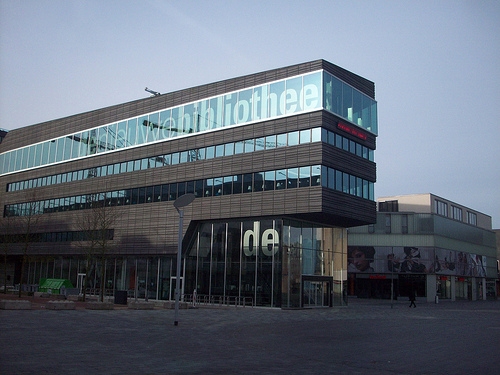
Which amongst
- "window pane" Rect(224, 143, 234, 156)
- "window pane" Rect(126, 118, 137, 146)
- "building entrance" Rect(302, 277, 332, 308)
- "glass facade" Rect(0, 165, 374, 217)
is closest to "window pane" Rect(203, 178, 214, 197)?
"glass facade" Rect(0, 165, 374, 217)

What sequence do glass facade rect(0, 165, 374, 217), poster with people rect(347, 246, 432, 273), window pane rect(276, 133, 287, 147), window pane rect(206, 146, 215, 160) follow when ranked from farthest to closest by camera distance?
poster with people rect(347, 246, 432, 273) → window pane rect(206, 146, 215, 160) → window pane rect(276, 133, 287, 147) → glass facade rect(0, 165, 374, 217)

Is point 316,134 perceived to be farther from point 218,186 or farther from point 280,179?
point 218,186

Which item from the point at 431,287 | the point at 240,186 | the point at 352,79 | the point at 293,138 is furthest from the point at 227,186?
the point at 431,287

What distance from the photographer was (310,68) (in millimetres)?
41469

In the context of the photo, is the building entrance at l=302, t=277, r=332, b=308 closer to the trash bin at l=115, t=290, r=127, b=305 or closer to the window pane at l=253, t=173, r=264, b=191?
the window pane at l=253, t=173, r=264, b=191

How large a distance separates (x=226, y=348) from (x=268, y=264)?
2612 centimetres

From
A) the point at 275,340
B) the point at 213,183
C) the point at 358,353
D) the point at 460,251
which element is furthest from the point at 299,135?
the point at 460,251

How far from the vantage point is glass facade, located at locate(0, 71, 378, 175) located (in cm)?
4150

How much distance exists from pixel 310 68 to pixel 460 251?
179ft

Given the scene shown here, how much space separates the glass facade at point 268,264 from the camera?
41875 mm

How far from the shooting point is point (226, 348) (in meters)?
16.1

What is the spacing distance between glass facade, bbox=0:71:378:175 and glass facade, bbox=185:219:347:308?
8.88 m

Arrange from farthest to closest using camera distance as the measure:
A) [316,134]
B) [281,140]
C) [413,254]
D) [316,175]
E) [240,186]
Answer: [413,254] → [240,186] → [281,140] → [316,134] → [316,175]

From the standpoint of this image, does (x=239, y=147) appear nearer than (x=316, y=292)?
No
